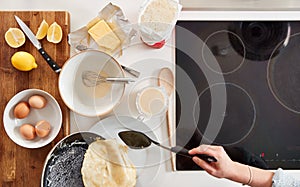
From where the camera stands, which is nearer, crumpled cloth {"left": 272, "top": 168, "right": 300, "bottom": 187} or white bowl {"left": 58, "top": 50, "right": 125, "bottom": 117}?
crumpled cloth {"left": 272, "top": 168, "right": 300, "bottom": 187}

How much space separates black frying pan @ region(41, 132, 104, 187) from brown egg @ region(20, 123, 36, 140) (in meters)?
0.06

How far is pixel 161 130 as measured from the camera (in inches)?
44.3

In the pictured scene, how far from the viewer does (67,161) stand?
111 centimetres

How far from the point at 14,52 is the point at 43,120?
0.17 m

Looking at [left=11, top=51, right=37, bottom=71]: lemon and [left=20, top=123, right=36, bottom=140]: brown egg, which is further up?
[left=11, top=51, right=37, bottom=71]: lemon

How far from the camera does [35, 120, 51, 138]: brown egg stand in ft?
3.54

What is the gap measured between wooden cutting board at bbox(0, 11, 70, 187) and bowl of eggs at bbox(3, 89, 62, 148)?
0.07 feet

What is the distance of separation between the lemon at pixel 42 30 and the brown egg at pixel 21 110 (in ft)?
0.53

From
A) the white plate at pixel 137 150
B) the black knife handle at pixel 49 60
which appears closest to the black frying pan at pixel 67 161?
the white plate at pixel 137 150

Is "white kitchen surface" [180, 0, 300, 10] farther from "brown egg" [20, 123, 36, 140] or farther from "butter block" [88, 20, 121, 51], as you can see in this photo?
"brown egg" [20, 123, 36, 140]

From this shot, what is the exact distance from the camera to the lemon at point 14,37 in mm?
1102

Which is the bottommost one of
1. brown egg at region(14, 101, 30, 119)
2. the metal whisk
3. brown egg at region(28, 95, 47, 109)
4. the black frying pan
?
the black frying pan

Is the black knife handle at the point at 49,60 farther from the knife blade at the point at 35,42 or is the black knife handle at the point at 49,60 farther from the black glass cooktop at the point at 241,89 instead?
the black glass cooktop at the point at 241,89

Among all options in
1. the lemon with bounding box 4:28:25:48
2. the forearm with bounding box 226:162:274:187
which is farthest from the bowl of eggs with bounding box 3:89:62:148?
the forearm with bounding box 226:162:274:187
